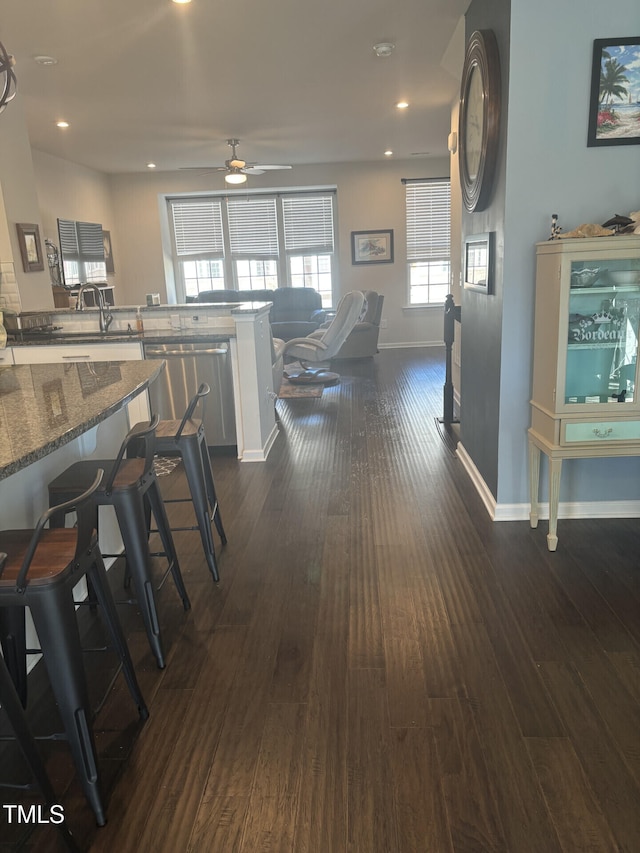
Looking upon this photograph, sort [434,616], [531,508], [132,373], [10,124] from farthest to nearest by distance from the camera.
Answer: [10,124], [531,508], [132,373], [434,616]

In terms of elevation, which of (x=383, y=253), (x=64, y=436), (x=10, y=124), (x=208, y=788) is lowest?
(x=208, y=788)

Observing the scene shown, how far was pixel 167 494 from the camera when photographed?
12.9ft

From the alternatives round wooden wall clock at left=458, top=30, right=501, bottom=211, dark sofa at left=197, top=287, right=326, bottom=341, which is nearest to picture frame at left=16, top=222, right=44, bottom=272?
round wooden wall clock at left=458, top=30, right=501, bottom=211

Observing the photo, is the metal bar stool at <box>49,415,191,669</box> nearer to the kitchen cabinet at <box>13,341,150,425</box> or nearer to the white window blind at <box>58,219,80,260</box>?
the kitchen cabinet at <box>13,341,150,425</box>

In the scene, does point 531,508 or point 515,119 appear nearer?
point 515,119

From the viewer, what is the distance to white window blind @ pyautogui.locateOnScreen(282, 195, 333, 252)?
9.87m

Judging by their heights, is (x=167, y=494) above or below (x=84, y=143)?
below

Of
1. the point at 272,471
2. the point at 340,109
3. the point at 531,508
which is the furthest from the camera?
the point at 340,109

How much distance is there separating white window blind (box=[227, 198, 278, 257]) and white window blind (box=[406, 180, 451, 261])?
2.14 metres

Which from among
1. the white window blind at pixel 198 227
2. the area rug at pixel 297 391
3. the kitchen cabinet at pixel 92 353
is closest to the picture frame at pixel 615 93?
the kitchen cabinet at pixel 92 353

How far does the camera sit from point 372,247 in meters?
9.54

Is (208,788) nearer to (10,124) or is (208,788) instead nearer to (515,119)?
(515,119)

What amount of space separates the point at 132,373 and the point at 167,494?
4.88 ft

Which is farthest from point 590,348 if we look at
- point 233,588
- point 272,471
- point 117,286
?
point 117,286
